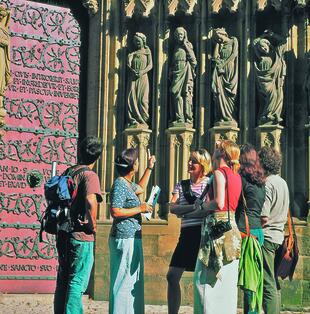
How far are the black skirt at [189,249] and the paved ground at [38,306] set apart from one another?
228cm

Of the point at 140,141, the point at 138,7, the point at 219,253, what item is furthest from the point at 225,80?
the point at 219,253

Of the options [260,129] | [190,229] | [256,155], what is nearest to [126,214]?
[190,229]

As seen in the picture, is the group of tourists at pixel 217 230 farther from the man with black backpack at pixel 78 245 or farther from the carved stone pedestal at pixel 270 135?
the carved stone pedestal at pixel 270 135

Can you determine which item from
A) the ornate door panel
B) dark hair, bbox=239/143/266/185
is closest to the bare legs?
dark hair, bbox=239/143/266/185

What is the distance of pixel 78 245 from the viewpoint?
6.21 metres

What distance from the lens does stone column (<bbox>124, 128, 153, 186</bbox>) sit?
10.3 m

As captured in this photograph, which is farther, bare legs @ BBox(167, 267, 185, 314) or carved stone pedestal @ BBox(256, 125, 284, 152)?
carved stone pedestal @ BBox(256, 125, 284, 152)

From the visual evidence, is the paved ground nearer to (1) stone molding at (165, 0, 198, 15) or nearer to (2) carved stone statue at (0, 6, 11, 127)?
(2) carved stone statue at (0, 6, 11, 127)

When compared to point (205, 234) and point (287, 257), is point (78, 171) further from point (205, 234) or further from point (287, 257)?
point (287, 257)

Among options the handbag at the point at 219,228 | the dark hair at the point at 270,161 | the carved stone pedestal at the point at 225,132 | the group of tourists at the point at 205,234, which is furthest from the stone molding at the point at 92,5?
the handbag at the point at 219,228

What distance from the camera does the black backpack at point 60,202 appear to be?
612 cm

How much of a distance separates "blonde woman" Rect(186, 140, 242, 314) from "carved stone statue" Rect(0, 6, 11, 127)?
4.98 m

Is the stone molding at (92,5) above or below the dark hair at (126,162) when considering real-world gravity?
above

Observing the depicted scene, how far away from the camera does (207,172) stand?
7.32 metres
